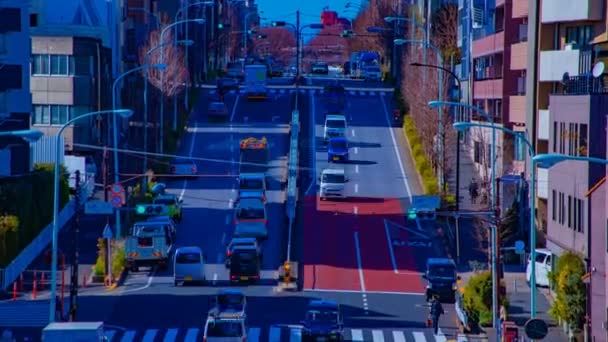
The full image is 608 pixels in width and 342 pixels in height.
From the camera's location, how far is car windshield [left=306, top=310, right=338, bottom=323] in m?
43.2

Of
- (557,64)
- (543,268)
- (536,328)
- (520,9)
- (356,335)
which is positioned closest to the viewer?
(536,328)

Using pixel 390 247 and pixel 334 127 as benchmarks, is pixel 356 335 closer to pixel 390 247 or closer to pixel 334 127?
pixel 390 247

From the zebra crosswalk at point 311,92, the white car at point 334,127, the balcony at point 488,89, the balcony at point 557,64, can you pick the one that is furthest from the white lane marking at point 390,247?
the zebra crosswalk at point 311,92

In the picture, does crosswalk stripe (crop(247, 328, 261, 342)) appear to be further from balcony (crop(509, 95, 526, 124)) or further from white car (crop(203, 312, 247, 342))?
balcony (crop(509, 95, 526, 124))

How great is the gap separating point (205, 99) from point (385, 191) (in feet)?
127

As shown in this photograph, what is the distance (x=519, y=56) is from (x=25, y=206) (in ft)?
87.7

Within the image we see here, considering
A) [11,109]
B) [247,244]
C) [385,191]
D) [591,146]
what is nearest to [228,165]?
[385,191]

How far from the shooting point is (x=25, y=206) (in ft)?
196

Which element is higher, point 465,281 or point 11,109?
point 11,109

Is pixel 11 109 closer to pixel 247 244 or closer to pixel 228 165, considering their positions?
pixel 247 244

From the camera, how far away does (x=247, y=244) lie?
187 ft

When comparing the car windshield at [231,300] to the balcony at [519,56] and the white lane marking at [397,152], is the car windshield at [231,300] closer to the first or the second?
the balcony at [519,56]

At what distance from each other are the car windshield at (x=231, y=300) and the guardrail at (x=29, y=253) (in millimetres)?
9746

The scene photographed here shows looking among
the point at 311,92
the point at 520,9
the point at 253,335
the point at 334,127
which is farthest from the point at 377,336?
the point at 311,92
